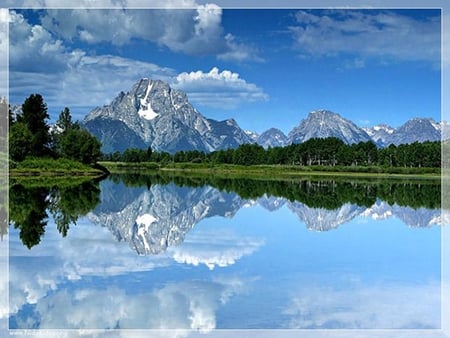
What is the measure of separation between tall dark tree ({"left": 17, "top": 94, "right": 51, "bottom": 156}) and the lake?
1195 inches

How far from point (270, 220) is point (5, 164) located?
27845mm

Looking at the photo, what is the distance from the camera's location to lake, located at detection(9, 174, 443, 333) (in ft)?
23.3

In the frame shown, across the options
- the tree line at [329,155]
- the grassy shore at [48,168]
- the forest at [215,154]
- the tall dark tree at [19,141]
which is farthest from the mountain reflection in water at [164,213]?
the tree line at [329,155]

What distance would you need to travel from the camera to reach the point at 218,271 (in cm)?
980

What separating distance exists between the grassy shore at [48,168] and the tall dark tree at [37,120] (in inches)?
52.8

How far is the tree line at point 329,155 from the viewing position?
89688 millimetres

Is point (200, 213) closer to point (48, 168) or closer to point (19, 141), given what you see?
point (19, 141)

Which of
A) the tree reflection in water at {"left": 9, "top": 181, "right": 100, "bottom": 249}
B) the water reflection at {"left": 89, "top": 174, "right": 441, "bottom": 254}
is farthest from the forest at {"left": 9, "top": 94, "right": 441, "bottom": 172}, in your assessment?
the water reflection at {"left": 89, "top": 174, "right": 441, "bottom": 254}

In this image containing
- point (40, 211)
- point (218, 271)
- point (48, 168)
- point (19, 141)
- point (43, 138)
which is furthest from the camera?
point (43, 138)

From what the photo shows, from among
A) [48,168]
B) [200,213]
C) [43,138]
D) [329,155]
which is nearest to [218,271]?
[200,213]

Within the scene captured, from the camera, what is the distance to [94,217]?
17469 mm

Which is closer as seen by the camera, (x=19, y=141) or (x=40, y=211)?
(x=40, y=211)

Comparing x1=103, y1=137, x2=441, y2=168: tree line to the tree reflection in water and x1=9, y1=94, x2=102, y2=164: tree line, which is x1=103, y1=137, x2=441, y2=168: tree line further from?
the tree reflection in water

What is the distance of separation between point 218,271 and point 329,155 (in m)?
95.5
